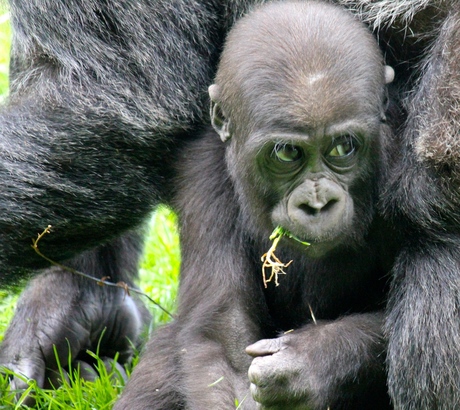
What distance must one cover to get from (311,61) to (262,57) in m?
0.22

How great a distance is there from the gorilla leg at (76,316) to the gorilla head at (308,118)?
70.1 inches

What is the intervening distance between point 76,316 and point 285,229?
2086 mm

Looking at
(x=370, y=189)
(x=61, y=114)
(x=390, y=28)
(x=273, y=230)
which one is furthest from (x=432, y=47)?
(x=61, y=114)

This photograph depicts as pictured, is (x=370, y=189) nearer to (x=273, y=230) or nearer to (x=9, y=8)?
(x=273, y=230)

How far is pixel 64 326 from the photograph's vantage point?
590cm

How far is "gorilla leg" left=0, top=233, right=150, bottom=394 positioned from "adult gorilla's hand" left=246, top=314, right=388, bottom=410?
187 cm

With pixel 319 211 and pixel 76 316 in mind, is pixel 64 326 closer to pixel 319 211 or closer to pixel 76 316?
pixel 76 316

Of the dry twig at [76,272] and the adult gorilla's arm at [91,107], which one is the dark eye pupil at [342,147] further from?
the dry twig at [76,272]

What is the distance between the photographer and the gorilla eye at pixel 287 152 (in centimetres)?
422

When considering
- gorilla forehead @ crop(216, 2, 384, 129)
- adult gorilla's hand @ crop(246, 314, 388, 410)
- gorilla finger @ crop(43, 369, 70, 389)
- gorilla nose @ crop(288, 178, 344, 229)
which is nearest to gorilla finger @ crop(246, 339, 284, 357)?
adult gorilla's hand @ crop(246, 314, 388, 410)

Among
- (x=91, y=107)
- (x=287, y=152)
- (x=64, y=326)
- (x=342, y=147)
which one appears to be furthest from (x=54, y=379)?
(x=342, y=147)

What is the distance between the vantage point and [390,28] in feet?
15.6

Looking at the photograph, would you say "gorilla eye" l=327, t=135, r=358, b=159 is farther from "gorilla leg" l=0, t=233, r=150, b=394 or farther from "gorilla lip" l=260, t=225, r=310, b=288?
"gorilla leg" l=0, t=233, r=150, b=394

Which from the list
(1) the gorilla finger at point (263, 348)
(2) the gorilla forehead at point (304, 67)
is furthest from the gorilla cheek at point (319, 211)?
(1) the gorilla finger at point (263, 348)
